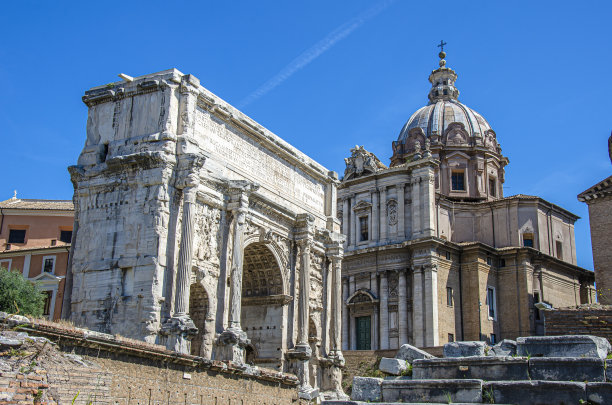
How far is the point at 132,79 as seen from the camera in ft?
82.5

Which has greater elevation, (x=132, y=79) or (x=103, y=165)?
(x=132, y=79)

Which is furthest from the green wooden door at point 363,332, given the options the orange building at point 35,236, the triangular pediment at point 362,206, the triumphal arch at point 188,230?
the orange building at point 35,236

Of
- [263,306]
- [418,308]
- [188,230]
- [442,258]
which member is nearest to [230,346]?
[188,230]

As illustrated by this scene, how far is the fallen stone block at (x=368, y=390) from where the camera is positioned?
38.2ft

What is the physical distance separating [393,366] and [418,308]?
2889 centimetres

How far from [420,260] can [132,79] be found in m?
21.9

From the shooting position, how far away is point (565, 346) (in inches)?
452

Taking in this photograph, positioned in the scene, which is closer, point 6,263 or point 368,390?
point 368,390

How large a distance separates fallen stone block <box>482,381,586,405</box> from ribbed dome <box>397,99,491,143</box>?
4221cm

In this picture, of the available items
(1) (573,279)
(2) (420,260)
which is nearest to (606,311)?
(2) (420,260)

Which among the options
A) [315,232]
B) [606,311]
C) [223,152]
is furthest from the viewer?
[315,232]

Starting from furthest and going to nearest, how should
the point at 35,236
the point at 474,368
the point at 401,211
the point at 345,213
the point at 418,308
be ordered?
the point at 345,213 → the point at 401,211 → the point at 418,308 → the point at 35,236 → the point at 474,368

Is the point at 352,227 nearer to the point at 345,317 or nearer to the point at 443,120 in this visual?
the point at 345,317

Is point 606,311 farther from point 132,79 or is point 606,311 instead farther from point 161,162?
point 132,79
